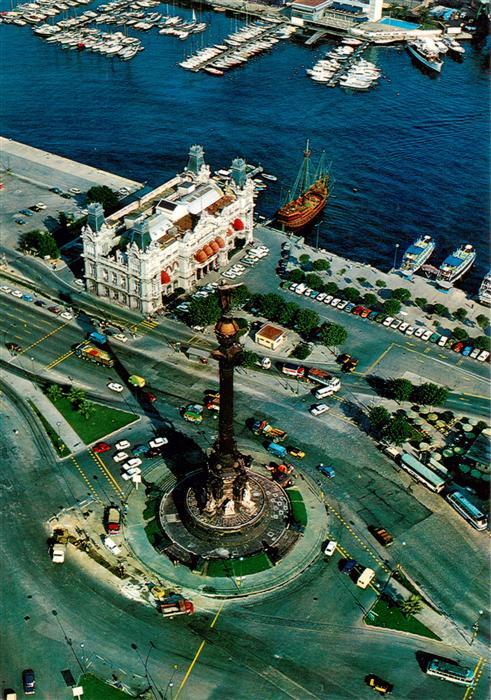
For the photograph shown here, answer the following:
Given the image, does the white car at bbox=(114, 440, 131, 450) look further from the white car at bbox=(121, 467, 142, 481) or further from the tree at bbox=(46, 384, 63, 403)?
the tree at bbox=(46, 384, 63, 403)

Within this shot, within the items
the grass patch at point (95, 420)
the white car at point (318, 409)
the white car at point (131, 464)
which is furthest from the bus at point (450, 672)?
the grass patch at point (95, 420)

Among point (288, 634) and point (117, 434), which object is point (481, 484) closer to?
point (288, 634)

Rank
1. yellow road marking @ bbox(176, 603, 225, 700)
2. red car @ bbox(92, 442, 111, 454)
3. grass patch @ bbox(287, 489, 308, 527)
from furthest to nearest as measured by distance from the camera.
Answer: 1. red car @ bbox(92, 442, 111, 454)
2. grass patch @ bbox(287, 489, 308, 527)
3. yellow road marking @ bbox(176, 603, 225, 700)

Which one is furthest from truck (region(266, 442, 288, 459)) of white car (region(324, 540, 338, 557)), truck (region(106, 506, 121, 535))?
truck (region(106, 506, 121, 535))

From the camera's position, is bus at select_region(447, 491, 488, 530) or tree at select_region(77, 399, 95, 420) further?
tree at select_region(77, 399, 95, 420)

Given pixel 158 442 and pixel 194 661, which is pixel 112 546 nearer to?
pixel 194 661

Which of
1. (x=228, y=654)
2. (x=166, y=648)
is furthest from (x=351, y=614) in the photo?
(x=166, y=648)

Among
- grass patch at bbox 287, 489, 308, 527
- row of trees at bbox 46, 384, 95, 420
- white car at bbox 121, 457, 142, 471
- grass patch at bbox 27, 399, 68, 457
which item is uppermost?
row of trees at bbox 46, 384, 95, 420

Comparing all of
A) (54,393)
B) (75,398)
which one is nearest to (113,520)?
(75,398)
